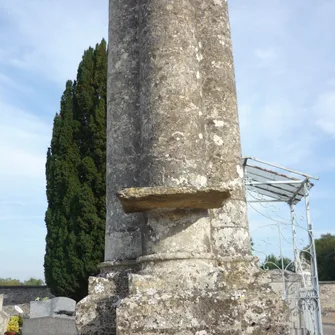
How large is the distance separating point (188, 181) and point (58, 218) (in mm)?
13568

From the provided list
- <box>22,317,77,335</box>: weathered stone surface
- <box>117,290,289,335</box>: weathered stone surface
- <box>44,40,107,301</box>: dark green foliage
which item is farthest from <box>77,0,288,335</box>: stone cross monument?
<box>44,40,107,301</box>: dark green foliage

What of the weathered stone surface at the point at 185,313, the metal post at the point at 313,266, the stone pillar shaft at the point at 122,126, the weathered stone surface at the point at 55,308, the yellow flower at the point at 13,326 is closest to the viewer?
the weathered stone surface at the point at 185,313

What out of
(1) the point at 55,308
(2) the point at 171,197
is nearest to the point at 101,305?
(2) the point at 171,197

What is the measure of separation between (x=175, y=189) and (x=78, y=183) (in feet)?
44.8

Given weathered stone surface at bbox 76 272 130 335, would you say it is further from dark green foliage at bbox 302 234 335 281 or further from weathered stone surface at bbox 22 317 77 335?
dark green foliage at bbox 302 234 335 281

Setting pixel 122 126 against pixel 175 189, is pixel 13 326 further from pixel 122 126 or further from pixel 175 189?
pixel 175 189

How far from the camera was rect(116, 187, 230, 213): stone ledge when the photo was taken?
3201mm

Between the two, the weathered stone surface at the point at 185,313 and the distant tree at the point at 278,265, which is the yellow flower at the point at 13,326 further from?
the weathered stone surface at the point at 185,313

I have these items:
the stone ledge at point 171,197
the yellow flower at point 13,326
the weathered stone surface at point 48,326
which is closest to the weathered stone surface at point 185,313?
the stone ledge at point 171,197

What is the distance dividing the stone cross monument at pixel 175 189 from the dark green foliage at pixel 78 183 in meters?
11.4

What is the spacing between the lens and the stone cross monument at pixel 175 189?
9.92 ft

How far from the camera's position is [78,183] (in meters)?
16.4

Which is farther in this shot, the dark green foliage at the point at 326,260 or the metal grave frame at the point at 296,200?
the dark green foliage at the point at 326,260

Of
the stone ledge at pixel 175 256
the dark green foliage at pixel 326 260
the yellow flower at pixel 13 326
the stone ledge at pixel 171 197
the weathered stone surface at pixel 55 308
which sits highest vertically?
the dark green foliage at pixel 326 260
